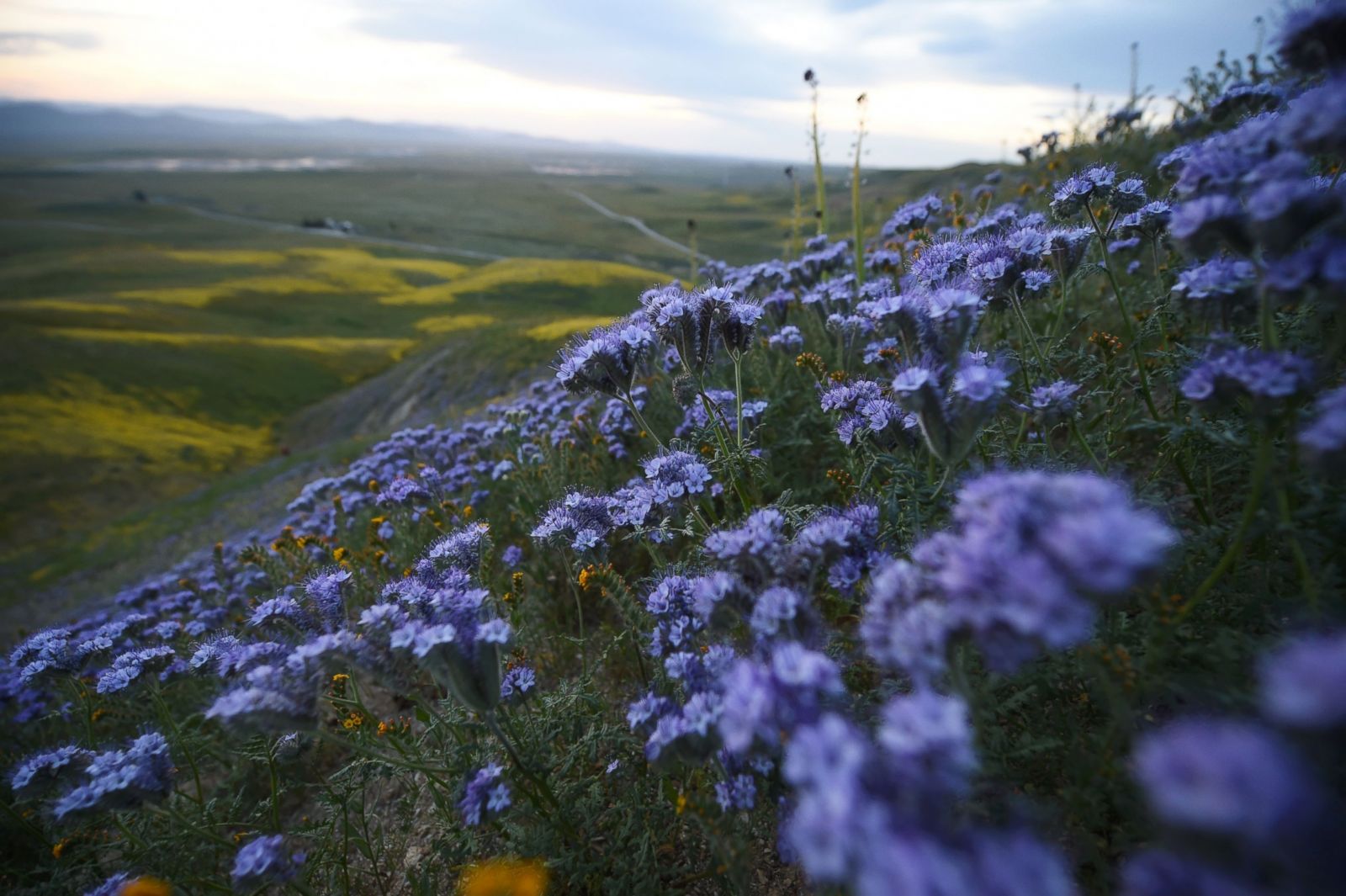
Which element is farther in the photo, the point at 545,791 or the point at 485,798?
the point at 545,791

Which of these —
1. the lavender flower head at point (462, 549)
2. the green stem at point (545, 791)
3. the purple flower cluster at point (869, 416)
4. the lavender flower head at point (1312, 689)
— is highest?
the purple flower cluster at point (869, 416)

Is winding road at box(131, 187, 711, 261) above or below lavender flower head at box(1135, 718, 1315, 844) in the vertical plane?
above

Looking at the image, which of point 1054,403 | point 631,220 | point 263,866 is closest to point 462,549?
point 263,866

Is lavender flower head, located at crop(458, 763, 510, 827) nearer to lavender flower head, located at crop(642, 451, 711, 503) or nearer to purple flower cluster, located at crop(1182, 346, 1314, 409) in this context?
lavender flower head, located at crop(642, 451, 711, 503)

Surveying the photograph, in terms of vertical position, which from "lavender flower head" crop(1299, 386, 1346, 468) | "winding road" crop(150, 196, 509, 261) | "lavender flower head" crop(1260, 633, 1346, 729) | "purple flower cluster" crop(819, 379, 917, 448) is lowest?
"lavender flower head" crop(1260, 633, 1346, 729)

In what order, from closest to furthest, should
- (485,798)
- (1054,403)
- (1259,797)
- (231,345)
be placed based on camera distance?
1. (1259,797)
2. (485,798)
3. (1054,403)
4. (231,345)

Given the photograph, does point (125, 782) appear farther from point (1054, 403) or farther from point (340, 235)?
point (340, 235)

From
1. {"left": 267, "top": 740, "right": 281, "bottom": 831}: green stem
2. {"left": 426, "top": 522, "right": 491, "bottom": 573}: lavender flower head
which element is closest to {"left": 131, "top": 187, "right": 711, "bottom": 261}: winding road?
{"left": 426, "top": 522, "right": 491, "bottom": 573}: lavender flower head

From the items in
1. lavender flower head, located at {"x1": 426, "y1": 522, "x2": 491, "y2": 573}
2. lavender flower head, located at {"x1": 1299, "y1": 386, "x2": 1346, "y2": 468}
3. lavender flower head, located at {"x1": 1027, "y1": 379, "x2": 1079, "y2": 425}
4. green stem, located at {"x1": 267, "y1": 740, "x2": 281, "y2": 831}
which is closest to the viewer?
lavender flower head, located at {"x1": 1299, "y1": 386, "x2": 1346, "y2": 468}

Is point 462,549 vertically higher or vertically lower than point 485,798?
higher

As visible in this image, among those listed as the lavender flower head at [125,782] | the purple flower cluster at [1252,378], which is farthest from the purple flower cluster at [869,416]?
the lavender flower head at [125,782]

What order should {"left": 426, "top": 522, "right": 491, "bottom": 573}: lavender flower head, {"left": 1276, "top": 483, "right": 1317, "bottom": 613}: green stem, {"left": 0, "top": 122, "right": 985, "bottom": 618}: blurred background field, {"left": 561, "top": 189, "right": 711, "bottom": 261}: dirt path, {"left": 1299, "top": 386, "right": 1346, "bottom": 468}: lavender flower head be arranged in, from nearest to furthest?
{"left": 1299, "top": 386, "right": 1346, "bottom": 468}: lavender flower head
{"left": 1276, "top": 483, "right": 1317, "bottom": 613}: green stem
{"left": 426, "top": 522, "right": 491, "bottom": 573}: lavender flower head
{"left": 0, "top": 122, "right": 985, "bottom": 618}: blurred background field
{"left": 561, "top": 189, "right": 711, "bottom": 261}: dirt path

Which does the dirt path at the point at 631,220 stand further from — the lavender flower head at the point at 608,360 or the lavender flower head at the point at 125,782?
the lavender flower head at the point at 125,782

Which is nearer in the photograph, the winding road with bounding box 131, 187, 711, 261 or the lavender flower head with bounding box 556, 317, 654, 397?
the lavender flower head with bounding box 556, 317, 654, 397
